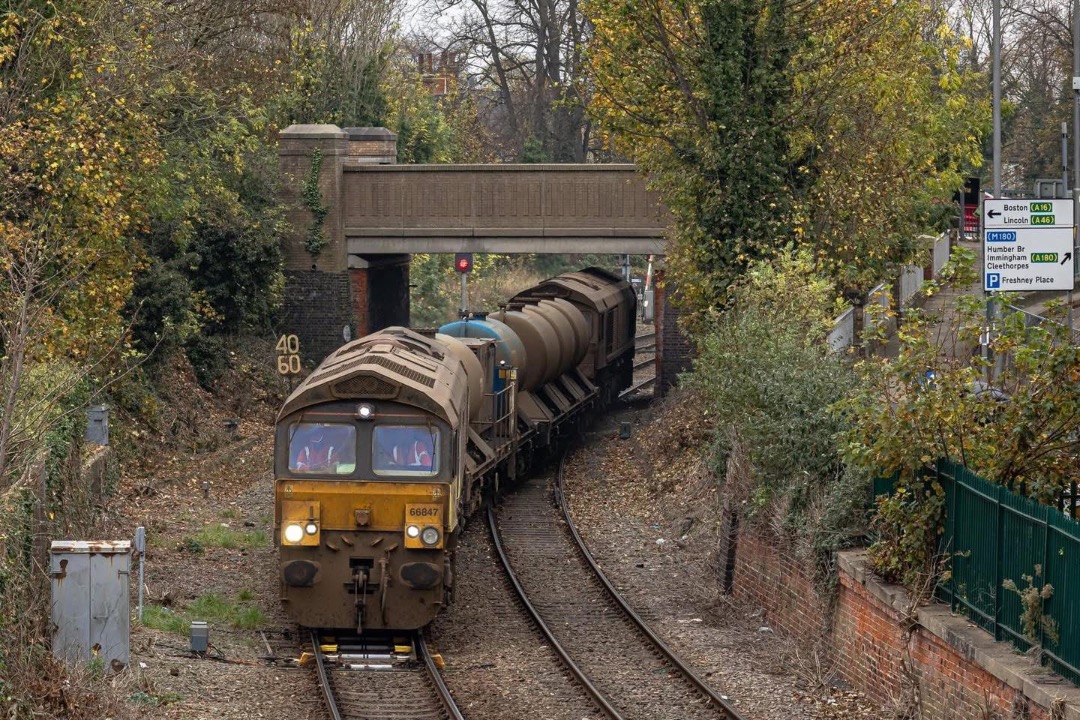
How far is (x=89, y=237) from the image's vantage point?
68.6 ft

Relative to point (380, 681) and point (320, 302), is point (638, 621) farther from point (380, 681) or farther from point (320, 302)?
point (320, 302)

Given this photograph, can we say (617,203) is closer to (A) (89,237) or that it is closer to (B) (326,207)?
(B) (326,207)

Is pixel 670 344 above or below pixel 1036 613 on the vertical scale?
above

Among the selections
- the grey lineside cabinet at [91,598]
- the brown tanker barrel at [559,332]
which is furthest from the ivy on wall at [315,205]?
the grey lineside cabinet at [91,598]

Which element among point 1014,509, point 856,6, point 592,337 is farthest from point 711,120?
point 1014,509

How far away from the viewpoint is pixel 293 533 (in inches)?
587

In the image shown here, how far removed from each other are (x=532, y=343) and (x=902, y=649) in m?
13.9

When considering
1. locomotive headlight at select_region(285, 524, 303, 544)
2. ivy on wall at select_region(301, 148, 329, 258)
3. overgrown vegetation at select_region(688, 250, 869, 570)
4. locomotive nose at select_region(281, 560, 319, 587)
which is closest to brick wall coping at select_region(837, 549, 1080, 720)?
overgrown vegetation at select_region(688, 250, 869, 570)

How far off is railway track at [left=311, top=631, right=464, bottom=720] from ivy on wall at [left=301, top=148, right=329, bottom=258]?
2045cm

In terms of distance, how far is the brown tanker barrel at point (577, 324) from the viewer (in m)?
29.3

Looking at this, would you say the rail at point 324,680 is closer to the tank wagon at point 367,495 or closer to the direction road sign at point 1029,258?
the tank wagon at point 367,495

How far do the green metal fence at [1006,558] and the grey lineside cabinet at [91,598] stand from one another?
7.02m

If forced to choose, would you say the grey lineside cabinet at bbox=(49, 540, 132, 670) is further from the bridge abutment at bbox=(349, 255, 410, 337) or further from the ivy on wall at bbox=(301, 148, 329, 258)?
the ivy on wall at bbox=(301, 148, 329, 258)

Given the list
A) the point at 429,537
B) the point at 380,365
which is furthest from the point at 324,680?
the point at 380,365
